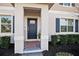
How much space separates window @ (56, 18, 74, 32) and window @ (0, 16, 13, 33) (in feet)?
3.71

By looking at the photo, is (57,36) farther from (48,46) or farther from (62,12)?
(62,12)

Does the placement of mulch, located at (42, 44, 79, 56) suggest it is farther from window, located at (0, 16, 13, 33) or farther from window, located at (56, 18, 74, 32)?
window, located at (0, 16, 13, 33)

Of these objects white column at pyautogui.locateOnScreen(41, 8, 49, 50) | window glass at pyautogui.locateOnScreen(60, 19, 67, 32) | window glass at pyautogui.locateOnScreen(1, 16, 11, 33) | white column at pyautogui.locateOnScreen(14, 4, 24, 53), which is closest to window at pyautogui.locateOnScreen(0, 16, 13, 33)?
window glass at pyautogui.locateOnScreen(1, 16, 11, 33)

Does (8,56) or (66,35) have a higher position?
(66,35)

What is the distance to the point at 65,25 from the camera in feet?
13.6

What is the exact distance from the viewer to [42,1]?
3.72 meters

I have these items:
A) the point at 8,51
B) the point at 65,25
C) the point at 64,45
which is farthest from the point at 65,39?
the point at 8,51

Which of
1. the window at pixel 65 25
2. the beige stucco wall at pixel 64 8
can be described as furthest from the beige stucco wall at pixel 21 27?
the window at pixel 65 25

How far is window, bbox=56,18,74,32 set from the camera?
161 inches

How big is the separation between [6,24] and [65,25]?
1.40 metres

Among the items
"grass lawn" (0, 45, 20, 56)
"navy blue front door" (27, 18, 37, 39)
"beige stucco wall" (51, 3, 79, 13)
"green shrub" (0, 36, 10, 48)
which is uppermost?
"beige stucco wall" (51, 3, 79, 13)

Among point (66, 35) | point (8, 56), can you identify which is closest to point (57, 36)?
point (66, 35)

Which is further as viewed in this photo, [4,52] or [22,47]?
[22,47]

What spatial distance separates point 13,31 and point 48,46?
89 cm
